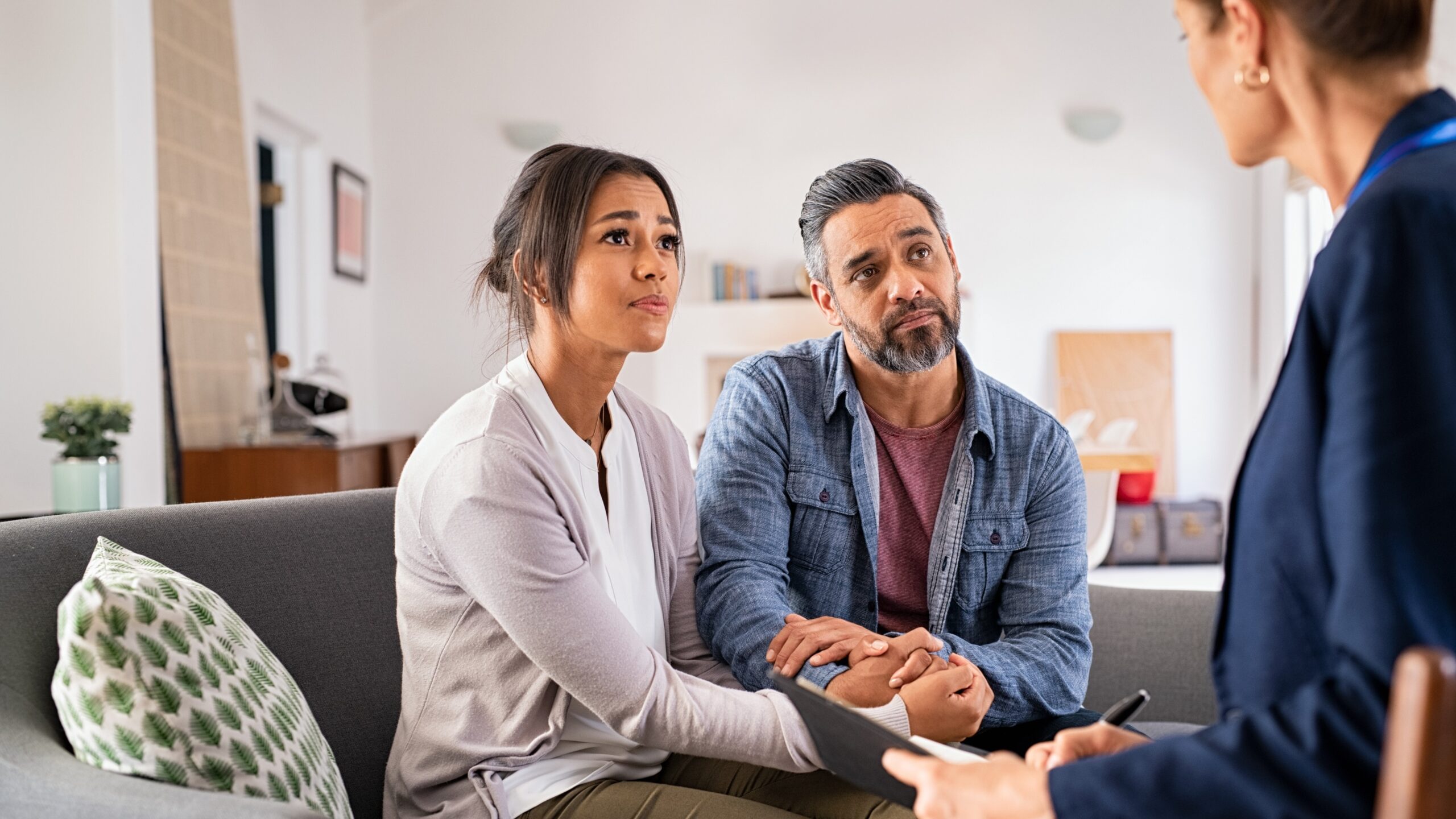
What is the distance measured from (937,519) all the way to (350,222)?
5259 mm

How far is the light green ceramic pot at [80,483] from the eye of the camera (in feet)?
10.4

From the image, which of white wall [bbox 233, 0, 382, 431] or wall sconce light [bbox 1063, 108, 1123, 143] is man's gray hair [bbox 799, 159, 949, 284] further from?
wall sconce light [bbox 1063, 108, 1123, 143]

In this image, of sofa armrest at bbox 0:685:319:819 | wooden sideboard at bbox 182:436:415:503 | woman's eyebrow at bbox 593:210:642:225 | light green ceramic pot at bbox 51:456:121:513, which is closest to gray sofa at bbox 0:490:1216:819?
sofa armrest at bbox 0:685:319:819

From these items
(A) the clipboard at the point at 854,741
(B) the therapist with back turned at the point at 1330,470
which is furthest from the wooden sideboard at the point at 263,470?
(B) the therapist with back turned at the point at 1330,470

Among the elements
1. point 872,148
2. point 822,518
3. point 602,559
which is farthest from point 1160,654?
point 872,148

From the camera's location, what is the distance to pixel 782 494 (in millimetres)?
1928

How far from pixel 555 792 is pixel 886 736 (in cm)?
66

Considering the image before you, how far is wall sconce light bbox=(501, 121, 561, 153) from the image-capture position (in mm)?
6859

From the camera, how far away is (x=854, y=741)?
984mm

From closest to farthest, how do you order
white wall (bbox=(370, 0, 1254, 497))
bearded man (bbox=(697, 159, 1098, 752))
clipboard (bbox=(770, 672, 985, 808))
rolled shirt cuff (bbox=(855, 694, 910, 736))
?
clipboard (bbox=(770, 672, 985, 808)), rolled shirt cuff (bbox=(855, 694, 910, 736)), bearded man (bbox=(697, 159, 1098, 752)), white wall (bbox=(370, 0, 1254, 497))

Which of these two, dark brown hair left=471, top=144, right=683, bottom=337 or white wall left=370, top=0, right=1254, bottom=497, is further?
white wall left=370, top=0, right=1254, bottom=497

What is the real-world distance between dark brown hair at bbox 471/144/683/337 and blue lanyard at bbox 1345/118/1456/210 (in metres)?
1.07

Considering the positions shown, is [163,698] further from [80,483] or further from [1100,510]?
[1100,510]

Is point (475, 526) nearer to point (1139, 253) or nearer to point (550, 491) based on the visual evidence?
point (550, 491)
